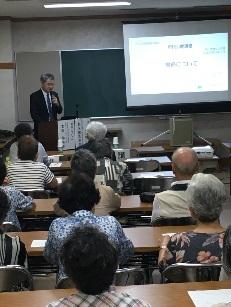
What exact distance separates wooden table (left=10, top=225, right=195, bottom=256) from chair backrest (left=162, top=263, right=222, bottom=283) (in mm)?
589

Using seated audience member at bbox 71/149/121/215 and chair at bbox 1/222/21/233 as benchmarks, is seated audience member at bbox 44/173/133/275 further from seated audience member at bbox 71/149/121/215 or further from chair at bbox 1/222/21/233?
seated audience member at bbox 71/149/121/215

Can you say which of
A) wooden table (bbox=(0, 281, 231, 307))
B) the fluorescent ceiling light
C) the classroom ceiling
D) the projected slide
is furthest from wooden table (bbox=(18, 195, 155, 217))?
the projected slide

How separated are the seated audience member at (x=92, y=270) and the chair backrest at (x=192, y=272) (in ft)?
2.57

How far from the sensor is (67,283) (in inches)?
95.3

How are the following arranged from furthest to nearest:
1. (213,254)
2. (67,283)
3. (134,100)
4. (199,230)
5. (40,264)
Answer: (134,100), (40,264), (199,230), (213,254), (67,283)

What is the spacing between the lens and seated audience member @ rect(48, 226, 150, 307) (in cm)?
170

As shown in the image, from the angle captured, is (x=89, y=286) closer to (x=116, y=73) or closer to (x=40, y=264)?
(x=40, y=264)

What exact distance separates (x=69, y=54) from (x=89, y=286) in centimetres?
772

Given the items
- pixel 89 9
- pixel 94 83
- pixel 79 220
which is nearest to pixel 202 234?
pixel 79 220

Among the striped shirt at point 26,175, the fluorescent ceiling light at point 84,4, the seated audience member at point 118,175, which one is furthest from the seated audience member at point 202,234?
the fluorescent ceiling light at point 84,4

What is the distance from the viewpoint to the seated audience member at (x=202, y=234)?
2643mm

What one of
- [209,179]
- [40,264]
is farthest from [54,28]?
[209,179]

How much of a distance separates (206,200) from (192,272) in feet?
1.43

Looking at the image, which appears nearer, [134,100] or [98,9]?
[98,9]
